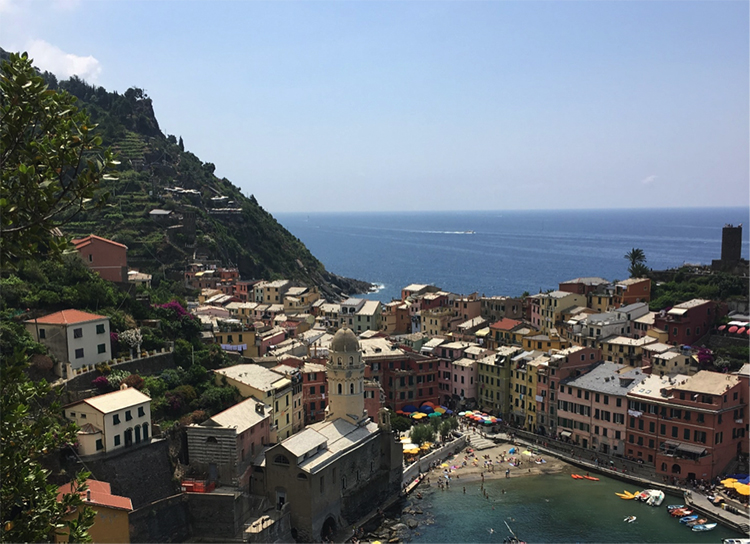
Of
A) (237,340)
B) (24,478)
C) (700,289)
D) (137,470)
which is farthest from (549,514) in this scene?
(700,289)

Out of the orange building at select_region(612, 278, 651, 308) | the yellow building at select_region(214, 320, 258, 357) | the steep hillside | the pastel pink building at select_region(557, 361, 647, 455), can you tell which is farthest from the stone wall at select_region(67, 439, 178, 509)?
the orange building at select_region(612, 278, 651, 308)

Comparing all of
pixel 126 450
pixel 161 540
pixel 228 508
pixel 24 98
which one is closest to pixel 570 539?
pixel 228 508

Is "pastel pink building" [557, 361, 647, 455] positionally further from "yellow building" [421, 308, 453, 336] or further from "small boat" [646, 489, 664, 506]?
"yellow building" [421, 308, 453, 336]

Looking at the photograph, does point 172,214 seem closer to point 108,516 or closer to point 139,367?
point 139,367

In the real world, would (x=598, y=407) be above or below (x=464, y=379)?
above

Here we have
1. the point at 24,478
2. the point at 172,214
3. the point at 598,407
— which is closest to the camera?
the point at 24,478

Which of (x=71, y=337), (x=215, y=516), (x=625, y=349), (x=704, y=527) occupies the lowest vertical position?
(x=704, y=527)

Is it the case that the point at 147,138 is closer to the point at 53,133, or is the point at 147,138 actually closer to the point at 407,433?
the point at 407,433
